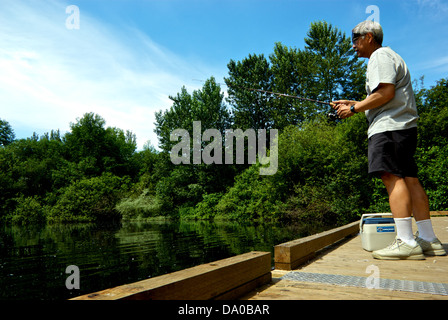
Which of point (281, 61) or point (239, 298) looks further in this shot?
point (281, 61)

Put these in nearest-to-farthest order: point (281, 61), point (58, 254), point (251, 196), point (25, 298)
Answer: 1. point (25, 298)
2. point (58, 254)
3. point (251, 196)
4. point (281, 61)

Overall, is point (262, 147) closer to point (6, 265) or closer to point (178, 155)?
point (178, 155)

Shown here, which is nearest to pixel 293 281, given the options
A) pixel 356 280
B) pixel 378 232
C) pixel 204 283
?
pixel 356 280

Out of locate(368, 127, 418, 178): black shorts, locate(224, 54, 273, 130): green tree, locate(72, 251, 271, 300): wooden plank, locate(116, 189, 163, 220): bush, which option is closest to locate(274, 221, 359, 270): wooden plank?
locate(72, 251, 271, 300): wooden plank

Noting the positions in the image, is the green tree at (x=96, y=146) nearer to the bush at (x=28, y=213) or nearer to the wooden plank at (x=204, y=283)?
the bush at (x=28, y=213)

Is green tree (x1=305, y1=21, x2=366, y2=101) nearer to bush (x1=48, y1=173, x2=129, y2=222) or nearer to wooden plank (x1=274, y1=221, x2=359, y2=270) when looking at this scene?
bush (x1=48, y1=173, x2=129, y2=222)

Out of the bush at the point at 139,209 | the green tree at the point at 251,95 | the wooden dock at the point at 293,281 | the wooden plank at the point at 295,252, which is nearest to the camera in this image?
the wooden dock at the point at 293,281

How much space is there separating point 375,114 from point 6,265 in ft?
25.2

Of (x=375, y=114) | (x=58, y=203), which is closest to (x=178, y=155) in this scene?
(x=58, y=203)

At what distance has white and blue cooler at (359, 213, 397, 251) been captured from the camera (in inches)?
122

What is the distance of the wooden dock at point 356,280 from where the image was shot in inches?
67.7

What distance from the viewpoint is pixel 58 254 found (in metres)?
7.93

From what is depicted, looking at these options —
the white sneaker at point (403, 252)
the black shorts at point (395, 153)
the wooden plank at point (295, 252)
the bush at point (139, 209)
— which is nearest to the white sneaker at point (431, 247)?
the white sneaker at point (403, 252)

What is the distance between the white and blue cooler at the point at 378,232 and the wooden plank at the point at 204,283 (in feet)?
5.30
